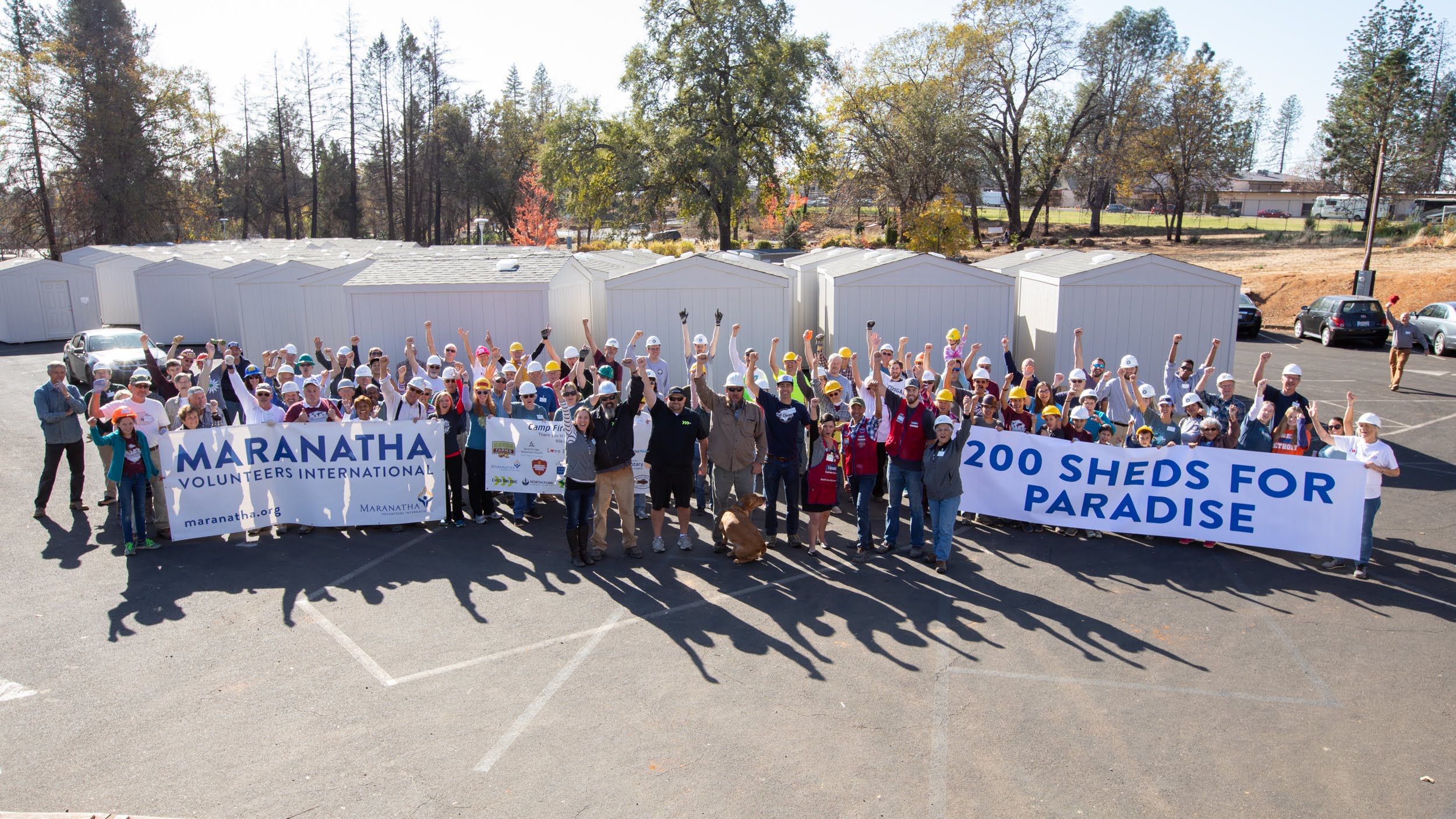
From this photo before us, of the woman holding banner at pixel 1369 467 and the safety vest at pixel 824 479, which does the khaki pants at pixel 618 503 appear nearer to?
the safety vest at pixel 824 479

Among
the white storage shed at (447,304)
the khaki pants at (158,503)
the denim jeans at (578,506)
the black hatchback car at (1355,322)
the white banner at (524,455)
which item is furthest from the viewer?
the black hatchback car at (1355,322)

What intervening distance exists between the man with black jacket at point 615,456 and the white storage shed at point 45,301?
93.7 feet

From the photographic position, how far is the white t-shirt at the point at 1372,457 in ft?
25.1

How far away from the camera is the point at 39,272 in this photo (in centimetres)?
2836

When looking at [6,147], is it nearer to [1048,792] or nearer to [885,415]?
[885,415]

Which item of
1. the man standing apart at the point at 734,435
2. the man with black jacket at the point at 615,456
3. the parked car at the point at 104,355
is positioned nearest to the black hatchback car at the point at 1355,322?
the man standing apart at the point at 734,435

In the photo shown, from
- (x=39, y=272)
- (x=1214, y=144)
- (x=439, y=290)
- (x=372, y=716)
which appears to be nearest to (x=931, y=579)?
(x=372, y=716)

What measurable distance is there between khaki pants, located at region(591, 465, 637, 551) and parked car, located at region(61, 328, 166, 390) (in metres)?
14.1

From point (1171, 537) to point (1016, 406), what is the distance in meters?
1.97

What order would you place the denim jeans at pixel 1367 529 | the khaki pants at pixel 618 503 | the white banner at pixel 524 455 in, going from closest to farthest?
the denim jeans at pixel 1367 529
the khaki pants at pixel 618 503
the white banner at pixel 524 455

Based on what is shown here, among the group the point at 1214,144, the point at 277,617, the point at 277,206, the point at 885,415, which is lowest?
the point at 277,617

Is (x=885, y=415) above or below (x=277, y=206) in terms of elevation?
below

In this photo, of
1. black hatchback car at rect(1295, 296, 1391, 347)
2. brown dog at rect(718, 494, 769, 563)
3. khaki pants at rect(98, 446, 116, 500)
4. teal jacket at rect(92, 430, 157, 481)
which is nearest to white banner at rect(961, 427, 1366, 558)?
brown dog at rect(718, 494, 769, 563)

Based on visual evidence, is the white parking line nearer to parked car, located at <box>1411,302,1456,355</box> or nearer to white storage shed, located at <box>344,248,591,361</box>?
white storage shed, located at <box>344,248,591,361</box>
